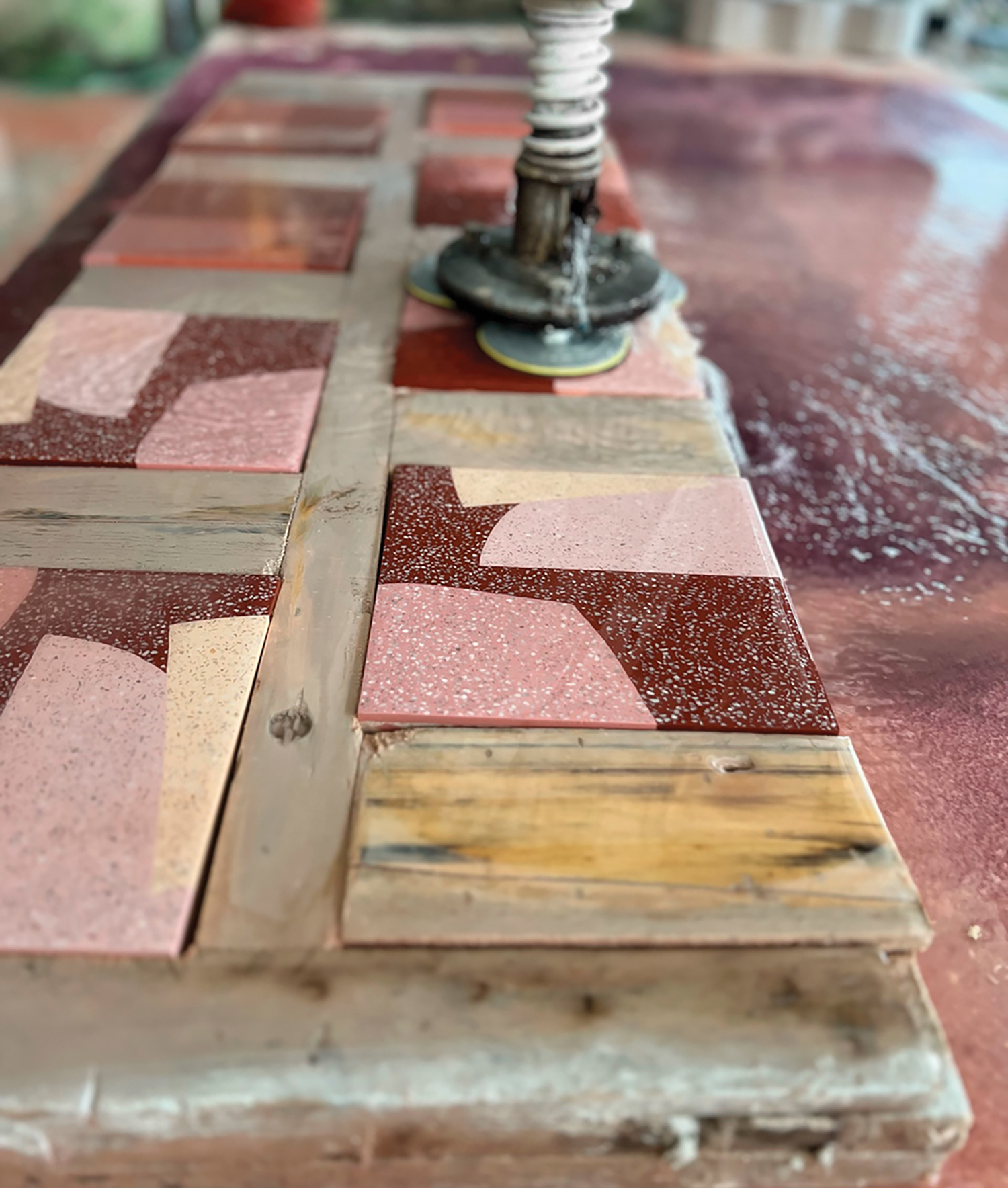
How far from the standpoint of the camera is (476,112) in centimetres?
278

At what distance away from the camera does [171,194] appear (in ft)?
7.01

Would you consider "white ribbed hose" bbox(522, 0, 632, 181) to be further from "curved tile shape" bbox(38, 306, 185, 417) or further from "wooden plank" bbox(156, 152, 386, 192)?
"wooden plank" bbox(156, 152, 386, 192)

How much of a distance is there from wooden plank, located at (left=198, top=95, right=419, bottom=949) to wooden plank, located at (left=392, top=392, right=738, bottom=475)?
0.19 feet

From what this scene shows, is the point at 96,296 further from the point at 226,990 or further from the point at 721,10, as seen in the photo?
the point at 721,10

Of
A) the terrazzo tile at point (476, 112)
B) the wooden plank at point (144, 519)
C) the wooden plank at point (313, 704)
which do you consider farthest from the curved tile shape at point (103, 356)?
the terrazzo tile at point (476, 112)

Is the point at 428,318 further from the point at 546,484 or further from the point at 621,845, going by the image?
the point at 621,845

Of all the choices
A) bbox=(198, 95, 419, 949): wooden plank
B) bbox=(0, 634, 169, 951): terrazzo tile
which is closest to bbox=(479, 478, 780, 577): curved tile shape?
bbox=(198, 95, 419, 949): wooden plank

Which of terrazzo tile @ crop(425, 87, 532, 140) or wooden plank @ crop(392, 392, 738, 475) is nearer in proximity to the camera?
wooden plank @ crop(392, 392, 738, 475)

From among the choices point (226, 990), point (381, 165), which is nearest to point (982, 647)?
point (226, 990)

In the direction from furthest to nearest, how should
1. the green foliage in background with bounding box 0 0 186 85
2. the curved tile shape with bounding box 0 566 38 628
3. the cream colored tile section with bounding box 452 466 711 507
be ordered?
the green foliage in background with bounding box 0 0 186 85, the cream colored tile section with bounding box 452 466 711 507, the curved tile shape with bounding box 0 566 38 628

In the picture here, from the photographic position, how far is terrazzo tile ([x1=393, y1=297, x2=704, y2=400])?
1521 mm

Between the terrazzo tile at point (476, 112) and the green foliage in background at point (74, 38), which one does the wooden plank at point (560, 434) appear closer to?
the terrazzo tile at point (476, 112)

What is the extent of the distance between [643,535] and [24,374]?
39.1 inches

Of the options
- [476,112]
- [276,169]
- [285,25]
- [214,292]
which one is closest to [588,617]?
[214,292]
